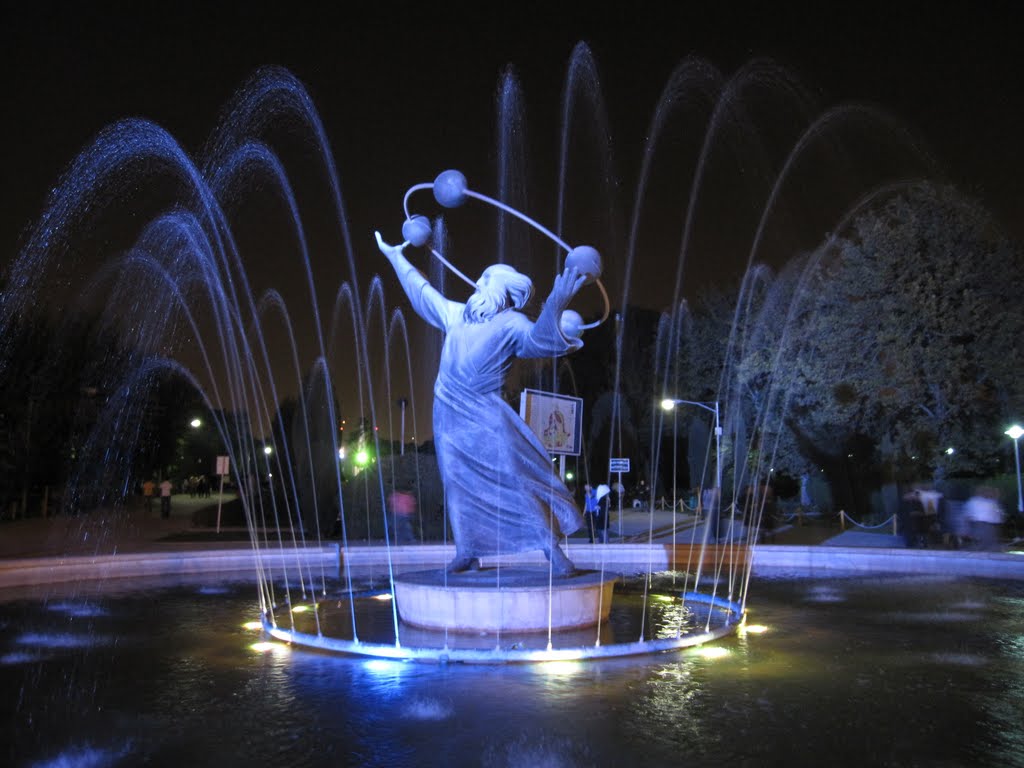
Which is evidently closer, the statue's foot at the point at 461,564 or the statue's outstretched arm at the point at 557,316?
the statue's outstretched arm at the point at 557,316

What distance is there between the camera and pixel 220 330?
20359 millimetres

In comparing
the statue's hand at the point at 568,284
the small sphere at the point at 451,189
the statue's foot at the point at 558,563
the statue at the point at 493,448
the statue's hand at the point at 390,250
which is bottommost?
the statue's foot at the point at 558,563

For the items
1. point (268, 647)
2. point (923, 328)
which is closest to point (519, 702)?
point (268, 647)

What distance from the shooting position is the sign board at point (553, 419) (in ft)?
71.3

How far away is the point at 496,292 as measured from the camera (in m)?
11.6

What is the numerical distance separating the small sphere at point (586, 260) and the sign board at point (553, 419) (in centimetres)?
1152

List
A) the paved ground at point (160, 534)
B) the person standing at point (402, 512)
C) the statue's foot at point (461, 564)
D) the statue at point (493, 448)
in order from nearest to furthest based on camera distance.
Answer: the statue at point (493, 448) < the statue's foot at point (461, 564) < the paved ground at point (160, 534) < the person standing at point (402, 512)

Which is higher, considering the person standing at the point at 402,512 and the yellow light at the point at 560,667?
the person standing at the point at 402,512

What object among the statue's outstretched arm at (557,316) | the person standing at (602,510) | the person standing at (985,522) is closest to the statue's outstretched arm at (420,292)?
the statue's outstretched arm at (557,316)

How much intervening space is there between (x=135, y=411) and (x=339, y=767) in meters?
46.9

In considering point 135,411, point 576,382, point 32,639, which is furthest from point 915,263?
point 135,411

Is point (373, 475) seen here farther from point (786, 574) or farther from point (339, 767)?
point (339, 767)

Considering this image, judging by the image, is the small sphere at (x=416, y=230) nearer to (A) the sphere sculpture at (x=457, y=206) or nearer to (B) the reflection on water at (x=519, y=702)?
(A) the sphere sculpture at (x=457, y=206)

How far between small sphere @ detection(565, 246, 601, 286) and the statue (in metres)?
1.75
